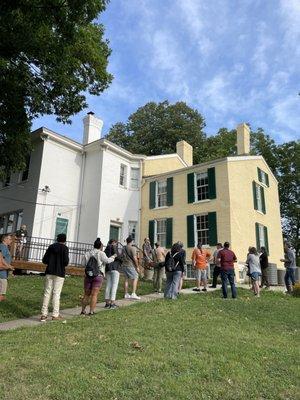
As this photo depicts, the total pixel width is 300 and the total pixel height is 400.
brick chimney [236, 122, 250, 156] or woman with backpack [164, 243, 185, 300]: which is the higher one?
brick chimney [236, 122, 250, 156]

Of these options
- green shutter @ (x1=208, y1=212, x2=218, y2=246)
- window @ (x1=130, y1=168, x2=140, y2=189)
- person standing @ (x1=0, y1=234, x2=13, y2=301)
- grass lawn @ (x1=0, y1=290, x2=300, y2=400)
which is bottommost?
grass lawn @ (x1=0, y1=290, x2=300, y2=400)

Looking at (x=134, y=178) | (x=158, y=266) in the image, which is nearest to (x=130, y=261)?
(x=158, y=266)

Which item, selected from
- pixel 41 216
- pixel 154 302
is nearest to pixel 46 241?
pixel 41 216

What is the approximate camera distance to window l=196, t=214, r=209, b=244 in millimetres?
22266

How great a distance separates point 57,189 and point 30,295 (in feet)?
37.4

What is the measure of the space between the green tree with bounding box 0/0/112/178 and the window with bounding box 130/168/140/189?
8684mm

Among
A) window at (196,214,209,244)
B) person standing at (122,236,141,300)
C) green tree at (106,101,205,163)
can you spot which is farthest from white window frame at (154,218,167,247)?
green tree at (106,101,205,163)

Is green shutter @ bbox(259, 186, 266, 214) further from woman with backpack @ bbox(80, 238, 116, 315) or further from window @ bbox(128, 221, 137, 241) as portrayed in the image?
woman with backpack @ bbox(80, 238, 116, 315)

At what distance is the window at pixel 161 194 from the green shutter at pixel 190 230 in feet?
7.59

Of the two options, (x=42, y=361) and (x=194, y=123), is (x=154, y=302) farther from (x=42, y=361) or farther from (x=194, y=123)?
(x=194, y=123)

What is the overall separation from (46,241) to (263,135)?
2673cm

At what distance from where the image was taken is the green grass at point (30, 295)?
32.9 feet

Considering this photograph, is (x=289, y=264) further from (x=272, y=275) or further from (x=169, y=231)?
(x=169, y=231)

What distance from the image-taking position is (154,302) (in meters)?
10.7
